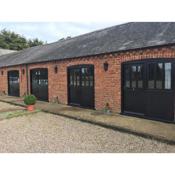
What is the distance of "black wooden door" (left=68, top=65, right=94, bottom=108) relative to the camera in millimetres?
11773

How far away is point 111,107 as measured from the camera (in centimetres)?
1055

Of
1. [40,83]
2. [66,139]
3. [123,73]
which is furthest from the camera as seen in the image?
[40,83]

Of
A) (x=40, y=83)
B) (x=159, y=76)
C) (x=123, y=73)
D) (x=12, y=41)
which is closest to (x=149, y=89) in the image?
(x=159, y=76)

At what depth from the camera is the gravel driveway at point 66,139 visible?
5824 millimetres

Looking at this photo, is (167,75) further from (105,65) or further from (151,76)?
(105,65)

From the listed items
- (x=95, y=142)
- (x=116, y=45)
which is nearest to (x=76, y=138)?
(x=95, y=142)

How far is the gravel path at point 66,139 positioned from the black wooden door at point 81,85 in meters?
3.02

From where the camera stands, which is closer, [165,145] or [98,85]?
[165,145]

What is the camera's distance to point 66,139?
6734 mm

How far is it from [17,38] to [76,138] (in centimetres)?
4938

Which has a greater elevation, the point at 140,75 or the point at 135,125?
the point at 140,75

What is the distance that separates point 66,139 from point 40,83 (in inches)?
392

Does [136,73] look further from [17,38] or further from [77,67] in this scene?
[17,38]

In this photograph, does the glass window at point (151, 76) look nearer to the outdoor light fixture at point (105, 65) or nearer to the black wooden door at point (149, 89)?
the black wooden door at point (149, 89)
